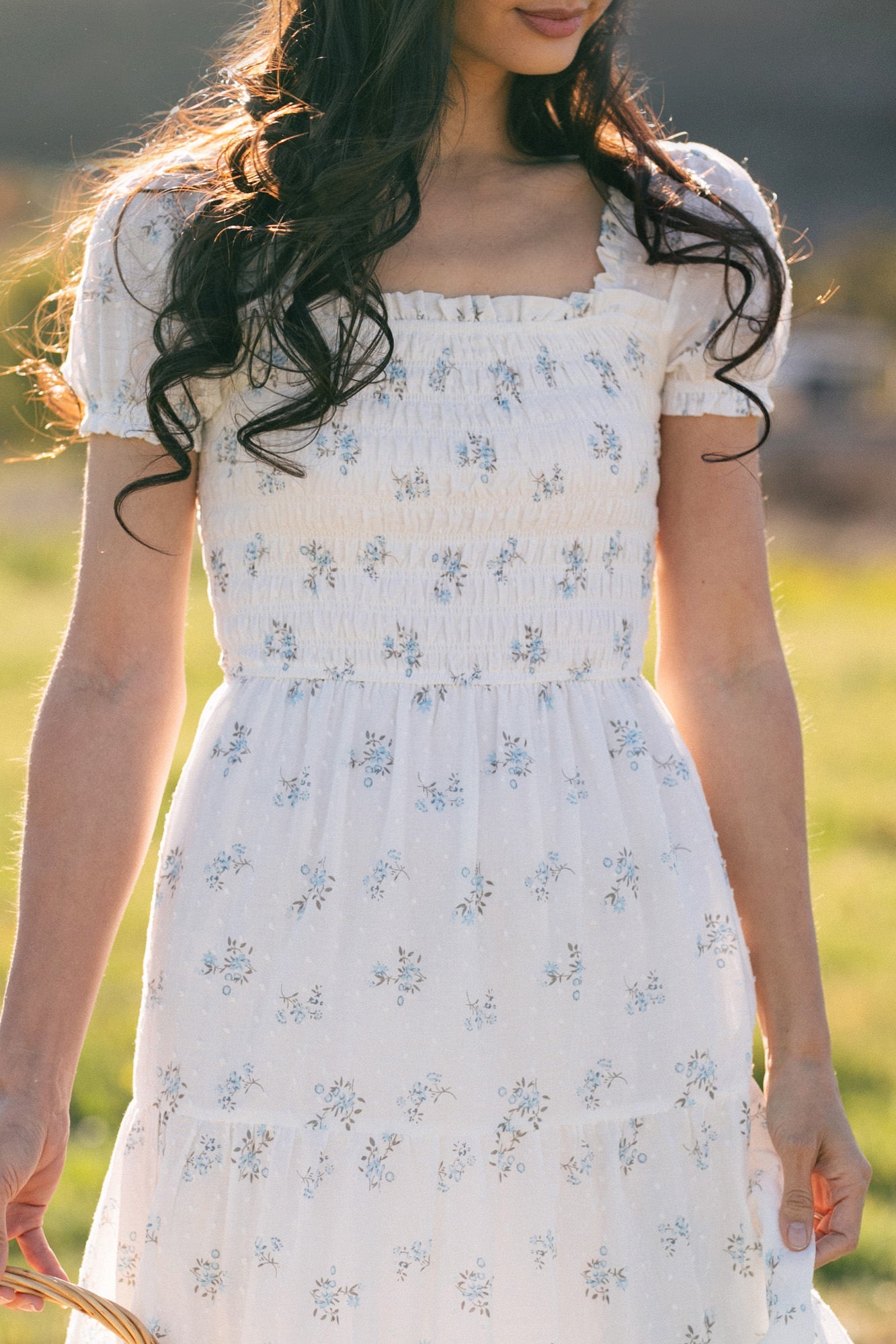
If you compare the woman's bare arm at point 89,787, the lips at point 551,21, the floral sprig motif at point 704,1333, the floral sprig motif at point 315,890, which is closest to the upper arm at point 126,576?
the woman's bare arm at point 89,787

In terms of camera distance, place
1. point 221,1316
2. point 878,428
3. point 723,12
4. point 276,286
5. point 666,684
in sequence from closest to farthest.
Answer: point 221,1316
point 276,286
point 666,684
point 723,12
point 878,428

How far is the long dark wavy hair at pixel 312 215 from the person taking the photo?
1.38 meters

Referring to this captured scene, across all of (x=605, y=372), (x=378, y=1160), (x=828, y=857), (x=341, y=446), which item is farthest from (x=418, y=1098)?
(x=828, y=857)

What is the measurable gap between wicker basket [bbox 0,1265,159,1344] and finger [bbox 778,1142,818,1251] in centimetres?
58

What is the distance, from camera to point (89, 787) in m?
1.33

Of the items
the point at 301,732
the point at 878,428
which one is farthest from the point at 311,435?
the point at 878,428

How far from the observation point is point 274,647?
1409mm

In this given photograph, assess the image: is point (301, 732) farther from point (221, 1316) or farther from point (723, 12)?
point (723, 12)

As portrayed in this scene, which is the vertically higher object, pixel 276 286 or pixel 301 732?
pixel 276 286

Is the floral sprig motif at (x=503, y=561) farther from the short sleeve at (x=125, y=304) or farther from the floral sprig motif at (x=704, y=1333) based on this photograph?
the floral sprig motif at (x=704, y=1333)

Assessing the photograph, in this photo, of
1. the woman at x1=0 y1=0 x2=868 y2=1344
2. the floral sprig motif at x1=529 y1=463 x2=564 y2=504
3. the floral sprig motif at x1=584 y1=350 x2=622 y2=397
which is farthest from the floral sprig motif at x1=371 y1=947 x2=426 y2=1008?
the floral sprig motif at x1=584 y1=350 x2=622 y2=397

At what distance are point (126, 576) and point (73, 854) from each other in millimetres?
265

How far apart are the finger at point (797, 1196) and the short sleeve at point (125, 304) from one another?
34.6 inches

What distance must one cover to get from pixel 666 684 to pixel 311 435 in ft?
1.53
